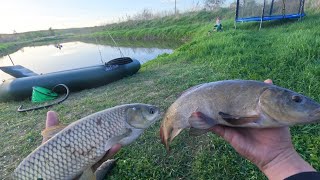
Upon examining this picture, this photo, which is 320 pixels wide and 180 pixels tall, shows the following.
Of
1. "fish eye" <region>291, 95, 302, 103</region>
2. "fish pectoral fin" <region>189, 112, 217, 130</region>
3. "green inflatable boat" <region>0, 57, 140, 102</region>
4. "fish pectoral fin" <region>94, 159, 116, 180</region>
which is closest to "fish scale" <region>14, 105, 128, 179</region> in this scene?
"fish pectoral fin" <region>189, 112, 217, 130</region>

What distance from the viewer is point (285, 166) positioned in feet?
5.92

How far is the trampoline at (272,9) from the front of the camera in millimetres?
13008

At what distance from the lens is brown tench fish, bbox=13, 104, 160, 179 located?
2104 mm

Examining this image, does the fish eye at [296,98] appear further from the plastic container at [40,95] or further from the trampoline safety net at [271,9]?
the trampoline safety net at [271,9]

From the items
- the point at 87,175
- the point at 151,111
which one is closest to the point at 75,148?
the point at 87,175

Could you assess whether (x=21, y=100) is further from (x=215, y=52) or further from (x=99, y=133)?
(x=99, y=133)

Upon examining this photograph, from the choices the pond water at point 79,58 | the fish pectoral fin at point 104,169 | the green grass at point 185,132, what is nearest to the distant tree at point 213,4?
the pond water at point 79,58

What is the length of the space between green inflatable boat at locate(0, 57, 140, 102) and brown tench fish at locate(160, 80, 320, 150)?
17.4ft

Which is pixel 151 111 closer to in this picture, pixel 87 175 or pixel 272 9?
pixel 87 175

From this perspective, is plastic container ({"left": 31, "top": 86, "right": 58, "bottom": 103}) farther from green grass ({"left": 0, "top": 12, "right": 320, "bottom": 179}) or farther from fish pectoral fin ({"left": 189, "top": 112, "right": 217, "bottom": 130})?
fish pectoral fin ({"left": 189, "top": 112, "right": 217, "bottom": 130})

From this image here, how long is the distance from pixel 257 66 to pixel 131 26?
26.2 meters

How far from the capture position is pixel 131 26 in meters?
30.4

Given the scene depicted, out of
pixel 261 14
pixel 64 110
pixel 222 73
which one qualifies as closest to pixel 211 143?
pixel 222 73

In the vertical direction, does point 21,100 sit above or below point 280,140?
below
